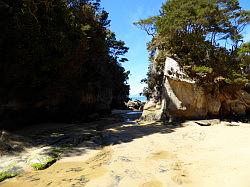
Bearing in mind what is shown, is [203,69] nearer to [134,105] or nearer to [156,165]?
[156,165]

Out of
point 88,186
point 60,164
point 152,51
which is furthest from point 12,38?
point 152,51

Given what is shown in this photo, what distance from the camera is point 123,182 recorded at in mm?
10789

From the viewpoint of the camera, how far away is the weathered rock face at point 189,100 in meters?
25.7

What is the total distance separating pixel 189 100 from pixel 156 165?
45.7 feet

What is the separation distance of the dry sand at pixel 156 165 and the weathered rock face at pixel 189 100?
24.3ft

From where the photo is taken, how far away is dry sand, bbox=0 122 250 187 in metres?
10.8

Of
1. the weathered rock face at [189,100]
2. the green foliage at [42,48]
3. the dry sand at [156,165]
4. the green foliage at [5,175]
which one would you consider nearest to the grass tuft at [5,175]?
the green foliage at [5,175]

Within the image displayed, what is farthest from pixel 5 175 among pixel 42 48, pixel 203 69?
pixel 203 69

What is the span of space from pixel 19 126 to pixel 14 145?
25.5ft

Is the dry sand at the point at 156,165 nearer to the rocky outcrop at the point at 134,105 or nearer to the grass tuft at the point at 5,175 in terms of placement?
the grass tuft at the point at 5,175

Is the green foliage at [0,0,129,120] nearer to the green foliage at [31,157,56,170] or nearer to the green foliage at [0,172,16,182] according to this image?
the green foliage at [31,157,56,170]

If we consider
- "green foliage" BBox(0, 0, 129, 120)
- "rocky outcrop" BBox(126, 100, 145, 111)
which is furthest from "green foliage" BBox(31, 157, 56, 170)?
"rocky outcrop" BBox(126, 100, 145, 111)

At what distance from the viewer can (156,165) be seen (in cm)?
1267

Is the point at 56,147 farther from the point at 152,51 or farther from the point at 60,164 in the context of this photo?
the point at 152,51
